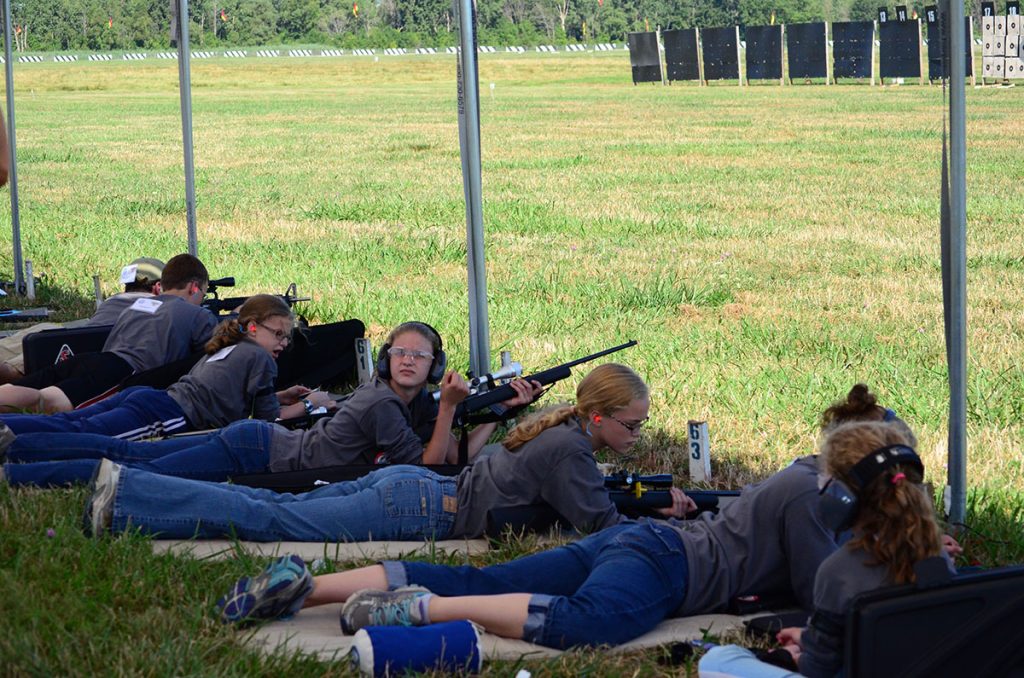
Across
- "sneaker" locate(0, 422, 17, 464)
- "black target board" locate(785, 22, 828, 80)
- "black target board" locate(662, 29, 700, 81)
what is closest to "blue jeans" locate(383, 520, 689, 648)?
"sneaker" locate(0, 422, 17, 464)

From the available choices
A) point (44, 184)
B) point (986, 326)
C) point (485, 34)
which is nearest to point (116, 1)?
point (485, 34)

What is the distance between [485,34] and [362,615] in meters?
102

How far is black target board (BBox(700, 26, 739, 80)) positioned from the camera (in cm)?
5909

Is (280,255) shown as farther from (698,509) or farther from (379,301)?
(698,509)

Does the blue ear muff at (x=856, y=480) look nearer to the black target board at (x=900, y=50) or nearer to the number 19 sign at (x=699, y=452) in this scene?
the number 19 sign at (x=699, y=452)

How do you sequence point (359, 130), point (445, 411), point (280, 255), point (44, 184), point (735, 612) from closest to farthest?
1. point (735, 612)
2. point (445, 411)
3. point (280, 255)
4. point (44, 184)
5. point (359, 130)

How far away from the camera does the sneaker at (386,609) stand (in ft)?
13.8

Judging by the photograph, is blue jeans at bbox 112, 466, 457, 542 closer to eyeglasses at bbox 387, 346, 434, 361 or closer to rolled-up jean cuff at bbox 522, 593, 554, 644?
eyeglasses at bbox 387, 346, 434, 361

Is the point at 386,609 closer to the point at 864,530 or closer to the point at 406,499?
the point at 406,499

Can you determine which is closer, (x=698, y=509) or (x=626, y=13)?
(x=698, y=509)

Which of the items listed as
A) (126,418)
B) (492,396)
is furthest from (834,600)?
(126,418)

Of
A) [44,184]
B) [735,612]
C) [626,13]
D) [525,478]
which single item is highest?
[626,13]

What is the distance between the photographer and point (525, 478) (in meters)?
5.21

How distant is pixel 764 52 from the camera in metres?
59.0
